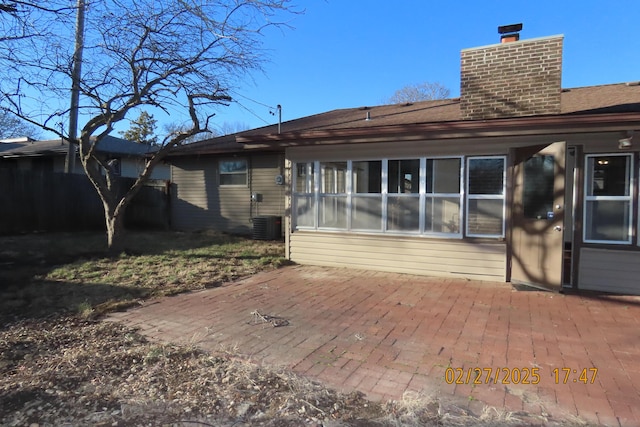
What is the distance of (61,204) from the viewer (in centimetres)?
1271

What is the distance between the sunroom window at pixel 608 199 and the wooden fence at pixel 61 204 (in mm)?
12866

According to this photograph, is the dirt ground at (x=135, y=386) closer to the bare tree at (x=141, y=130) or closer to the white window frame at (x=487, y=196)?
the white window frame at (x=487, y=196)

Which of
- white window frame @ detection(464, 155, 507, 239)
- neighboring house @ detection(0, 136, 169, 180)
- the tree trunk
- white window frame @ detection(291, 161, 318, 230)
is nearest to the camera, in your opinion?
white window frame @ detection(464, 155, 507, 239)

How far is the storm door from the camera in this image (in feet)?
19.1

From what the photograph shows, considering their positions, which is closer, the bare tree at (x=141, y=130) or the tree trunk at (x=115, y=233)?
the tree trunk at (x=115, y=233)

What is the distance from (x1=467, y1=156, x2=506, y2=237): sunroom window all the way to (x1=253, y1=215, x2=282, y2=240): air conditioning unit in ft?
20.8

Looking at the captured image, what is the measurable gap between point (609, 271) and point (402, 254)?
3154mm

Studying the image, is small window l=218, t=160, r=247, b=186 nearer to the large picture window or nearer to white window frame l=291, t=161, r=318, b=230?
white window frame l=291, t=161, r=318, b=230

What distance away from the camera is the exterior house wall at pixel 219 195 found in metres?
12.8

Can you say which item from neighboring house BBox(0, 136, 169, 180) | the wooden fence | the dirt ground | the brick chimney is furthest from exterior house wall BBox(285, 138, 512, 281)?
neighboring house BBox(0, 136, 169, 180)

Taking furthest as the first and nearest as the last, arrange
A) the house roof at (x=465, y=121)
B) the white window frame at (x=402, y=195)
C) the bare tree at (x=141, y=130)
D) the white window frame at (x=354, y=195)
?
the bare tree at (x=141, y=130) → the white window frame at (x=354, y=195) → the white window frame at (x=402, y=195) → the house roof at (x=465, y=121)

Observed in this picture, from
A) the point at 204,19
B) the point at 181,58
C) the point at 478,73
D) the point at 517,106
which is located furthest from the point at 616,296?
the point at 181,58

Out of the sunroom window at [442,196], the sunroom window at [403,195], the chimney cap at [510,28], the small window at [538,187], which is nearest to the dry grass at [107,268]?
the sunroom window at [403,195]

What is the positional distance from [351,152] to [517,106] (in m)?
2.99
